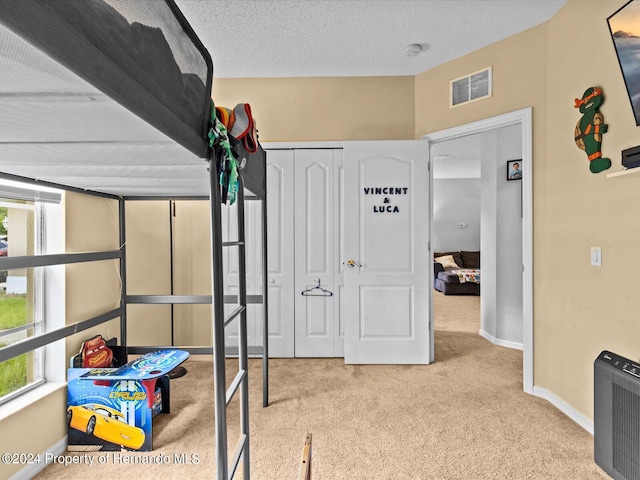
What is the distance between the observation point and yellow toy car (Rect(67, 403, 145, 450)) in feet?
6.86

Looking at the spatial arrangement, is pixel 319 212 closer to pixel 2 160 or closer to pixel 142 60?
→ pixel 2 160

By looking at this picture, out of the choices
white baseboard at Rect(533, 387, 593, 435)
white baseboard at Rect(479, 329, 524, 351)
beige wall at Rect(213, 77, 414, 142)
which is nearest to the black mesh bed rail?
beige wall at Rect(213, 77, 414, 142)

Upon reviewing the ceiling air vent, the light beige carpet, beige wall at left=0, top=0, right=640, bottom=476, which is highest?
the ceiling air vent

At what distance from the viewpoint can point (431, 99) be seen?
3.49 m

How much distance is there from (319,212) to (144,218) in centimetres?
156

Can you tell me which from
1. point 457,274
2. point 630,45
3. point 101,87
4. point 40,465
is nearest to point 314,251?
point 40,465

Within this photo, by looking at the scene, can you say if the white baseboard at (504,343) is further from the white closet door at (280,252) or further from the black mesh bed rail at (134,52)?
the black mesh bed rail at (134,52)

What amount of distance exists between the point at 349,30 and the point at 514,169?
89.9 inches

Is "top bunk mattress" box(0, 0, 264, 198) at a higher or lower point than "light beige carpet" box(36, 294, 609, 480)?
higher

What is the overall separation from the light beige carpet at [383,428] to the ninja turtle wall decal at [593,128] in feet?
5.28

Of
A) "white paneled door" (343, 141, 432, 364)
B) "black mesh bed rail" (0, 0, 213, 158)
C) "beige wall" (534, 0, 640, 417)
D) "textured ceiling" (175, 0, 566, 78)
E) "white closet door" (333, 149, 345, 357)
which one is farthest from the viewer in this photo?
"white closet door" (333, 149, 345, 357)

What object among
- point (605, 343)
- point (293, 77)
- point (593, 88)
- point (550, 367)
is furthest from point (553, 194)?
point (293, 77)

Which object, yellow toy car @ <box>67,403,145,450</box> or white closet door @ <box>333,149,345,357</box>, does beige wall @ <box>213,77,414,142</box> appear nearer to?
white closet door @ <box>333,149,345,357</box>

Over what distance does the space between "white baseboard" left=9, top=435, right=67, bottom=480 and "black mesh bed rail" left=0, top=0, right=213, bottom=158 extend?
1853 mm
